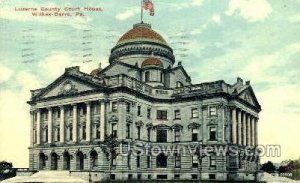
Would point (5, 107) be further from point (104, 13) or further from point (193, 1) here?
point (193, 1)

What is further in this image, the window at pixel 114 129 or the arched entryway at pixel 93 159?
the arched entryway at pixel 93 159

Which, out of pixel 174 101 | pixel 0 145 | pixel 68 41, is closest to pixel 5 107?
pixel 0 145

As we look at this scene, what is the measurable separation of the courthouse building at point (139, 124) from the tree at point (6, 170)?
158 inches

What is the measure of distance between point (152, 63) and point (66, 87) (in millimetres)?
10027

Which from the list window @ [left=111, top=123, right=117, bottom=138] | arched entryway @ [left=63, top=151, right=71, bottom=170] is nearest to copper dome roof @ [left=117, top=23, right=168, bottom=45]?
window @ [left=111, top=123, right=117, bottom=138]

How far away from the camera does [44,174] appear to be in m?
43.8

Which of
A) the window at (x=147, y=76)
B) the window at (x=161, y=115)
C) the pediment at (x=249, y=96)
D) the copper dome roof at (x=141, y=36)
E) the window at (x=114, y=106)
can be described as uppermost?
the copper dome roof at (x=141, y=36)

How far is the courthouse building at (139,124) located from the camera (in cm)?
4522

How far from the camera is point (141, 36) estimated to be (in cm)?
5466

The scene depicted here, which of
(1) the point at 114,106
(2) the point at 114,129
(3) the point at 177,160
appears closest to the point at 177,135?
(3) the point at 177,160

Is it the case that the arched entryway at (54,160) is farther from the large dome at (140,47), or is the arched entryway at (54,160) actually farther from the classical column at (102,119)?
the large dome at (140,47)

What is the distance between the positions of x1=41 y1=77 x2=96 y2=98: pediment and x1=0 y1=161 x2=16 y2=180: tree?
883cm

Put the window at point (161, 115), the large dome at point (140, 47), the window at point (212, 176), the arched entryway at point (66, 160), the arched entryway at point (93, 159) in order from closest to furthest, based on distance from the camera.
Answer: the arched entryway at point (93, 159), the window at point (212, 176), the arched entryway at point (66, 160), the window at point (161, 115), the large dome at point (140, 47)

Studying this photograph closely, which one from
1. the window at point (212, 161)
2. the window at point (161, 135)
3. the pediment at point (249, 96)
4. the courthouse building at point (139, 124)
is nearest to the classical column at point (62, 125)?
the courthouse building at point (139, 124)
